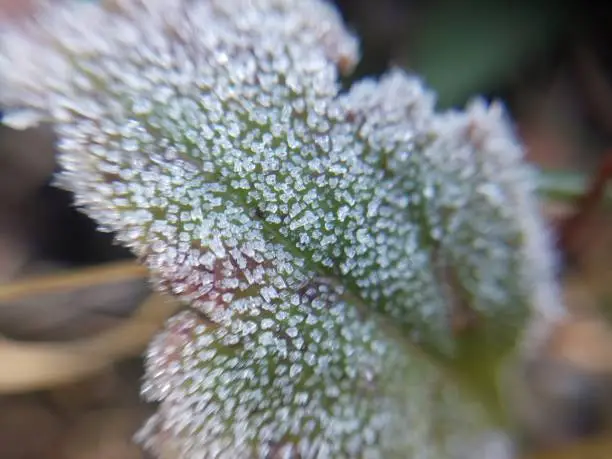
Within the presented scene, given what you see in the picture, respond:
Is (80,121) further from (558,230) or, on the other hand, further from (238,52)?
(558,230)

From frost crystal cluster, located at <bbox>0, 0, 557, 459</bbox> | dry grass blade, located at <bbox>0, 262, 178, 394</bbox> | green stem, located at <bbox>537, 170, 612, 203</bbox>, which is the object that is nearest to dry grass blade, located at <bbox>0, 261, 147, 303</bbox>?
dry grass blade, located at <bbox>0, 262, 178, 394</bbox>

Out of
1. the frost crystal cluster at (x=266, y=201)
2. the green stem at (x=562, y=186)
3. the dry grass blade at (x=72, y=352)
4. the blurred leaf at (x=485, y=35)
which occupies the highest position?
the blurred leaf at (x=485, y=35)

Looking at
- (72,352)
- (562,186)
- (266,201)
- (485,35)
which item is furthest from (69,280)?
(485,35)

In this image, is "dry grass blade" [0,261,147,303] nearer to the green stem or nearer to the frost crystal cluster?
the frost crystal cluster

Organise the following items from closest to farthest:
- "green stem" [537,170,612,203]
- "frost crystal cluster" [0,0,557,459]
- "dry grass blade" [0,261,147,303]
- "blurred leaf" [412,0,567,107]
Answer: "frost crystal cluster" [0,0,557,459] < "dry grass blade" [0,261,147,303] < "green stem" [537,170,612,203] < "blurred leaf" [412,0,567,107]

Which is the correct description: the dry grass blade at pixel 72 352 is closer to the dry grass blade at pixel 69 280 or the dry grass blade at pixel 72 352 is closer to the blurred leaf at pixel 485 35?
the dry grass blade at pixel 69 280

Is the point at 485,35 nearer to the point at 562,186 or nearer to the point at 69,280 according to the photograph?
the point at 562,186

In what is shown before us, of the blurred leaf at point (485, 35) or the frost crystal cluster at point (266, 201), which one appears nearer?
the frost crystal cluster at point (266, 201)

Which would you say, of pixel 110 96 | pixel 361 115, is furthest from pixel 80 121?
pixel 361 115

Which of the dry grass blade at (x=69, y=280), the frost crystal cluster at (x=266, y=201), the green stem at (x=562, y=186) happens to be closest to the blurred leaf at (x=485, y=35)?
the green stem at (x=562, y=186)
